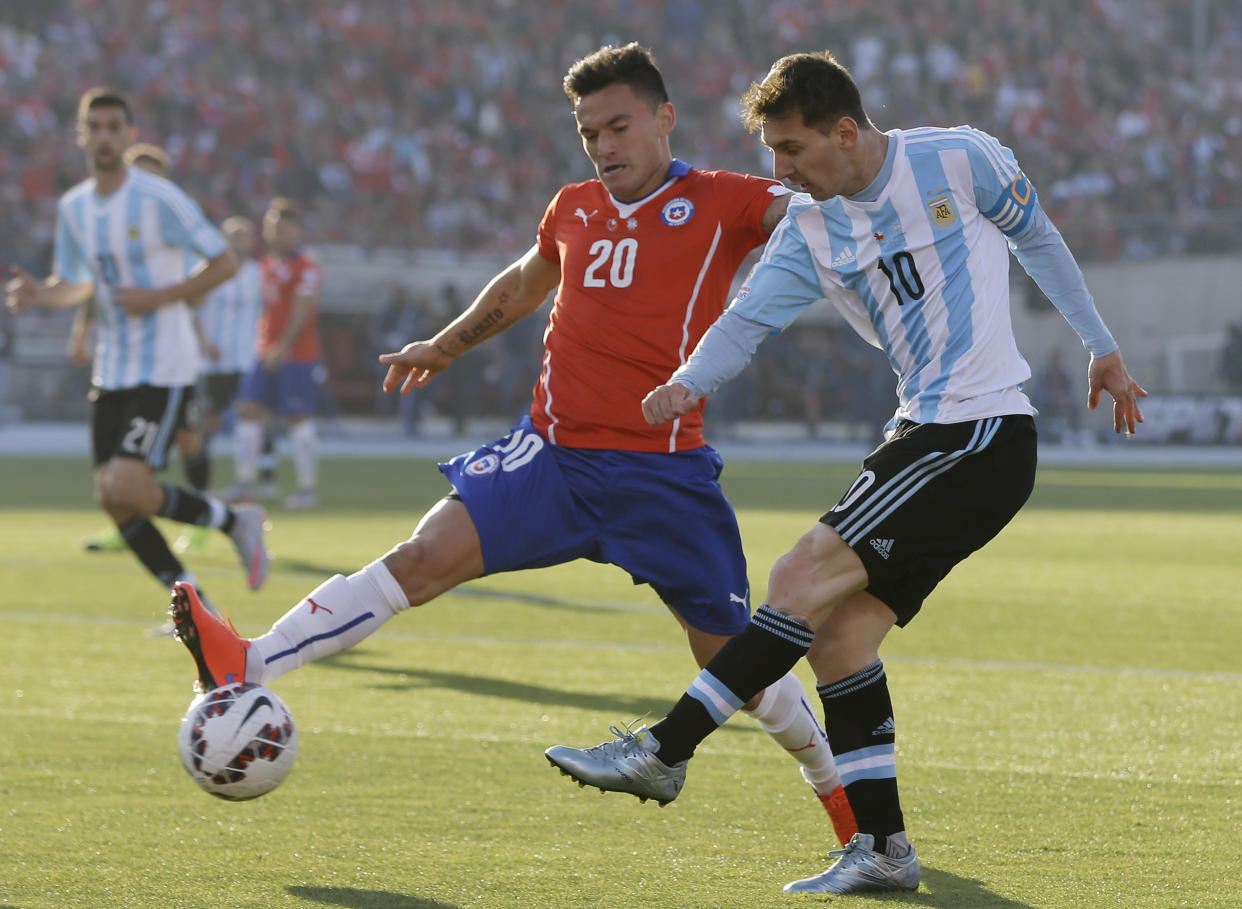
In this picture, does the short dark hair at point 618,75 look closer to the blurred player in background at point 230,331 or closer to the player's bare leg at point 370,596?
the player's bare leg at point 370,596

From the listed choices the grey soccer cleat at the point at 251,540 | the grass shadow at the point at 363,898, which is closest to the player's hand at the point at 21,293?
the grey soccer cleat at the point at 251,540

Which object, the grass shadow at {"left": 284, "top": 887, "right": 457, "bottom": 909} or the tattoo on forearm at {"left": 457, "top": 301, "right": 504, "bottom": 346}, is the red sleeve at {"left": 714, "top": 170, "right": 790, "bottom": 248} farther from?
the grass shadow at {"left": 284, "top": 887, "right": 457, "bottom": 909}

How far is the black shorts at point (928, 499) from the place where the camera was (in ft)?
12.8

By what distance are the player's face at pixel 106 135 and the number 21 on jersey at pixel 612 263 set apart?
3.67 meters

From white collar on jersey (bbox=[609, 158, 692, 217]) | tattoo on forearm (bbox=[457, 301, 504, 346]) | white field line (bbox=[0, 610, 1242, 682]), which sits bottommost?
white field line (bbox=[0, 610, 1242, 682])

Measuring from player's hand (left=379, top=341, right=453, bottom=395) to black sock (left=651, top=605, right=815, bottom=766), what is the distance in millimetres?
1372

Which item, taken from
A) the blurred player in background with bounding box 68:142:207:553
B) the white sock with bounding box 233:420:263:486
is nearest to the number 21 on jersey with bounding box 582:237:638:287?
the blurred player in background with bounding box 68:142:207:553

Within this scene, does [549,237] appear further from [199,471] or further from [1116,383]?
[199,471]

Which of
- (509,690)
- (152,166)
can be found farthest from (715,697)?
(152,166)

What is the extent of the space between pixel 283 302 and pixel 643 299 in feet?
34.2

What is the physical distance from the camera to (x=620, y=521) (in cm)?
455

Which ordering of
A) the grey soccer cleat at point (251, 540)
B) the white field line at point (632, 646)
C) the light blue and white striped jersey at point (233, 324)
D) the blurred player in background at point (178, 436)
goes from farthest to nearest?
the light blue and white striped jersey at point (233, 324)
the blurred player in background at point (178, 436)
the grey soccer cleat at point (251, 540)
the white field line at point (632, 646)

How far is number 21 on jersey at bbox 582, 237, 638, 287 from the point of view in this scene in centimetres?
467

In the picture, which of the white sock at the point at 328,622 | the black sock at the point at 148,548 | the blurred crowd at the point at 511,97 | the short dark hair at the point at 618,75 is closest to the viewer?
the white sock at the point at 328,622
